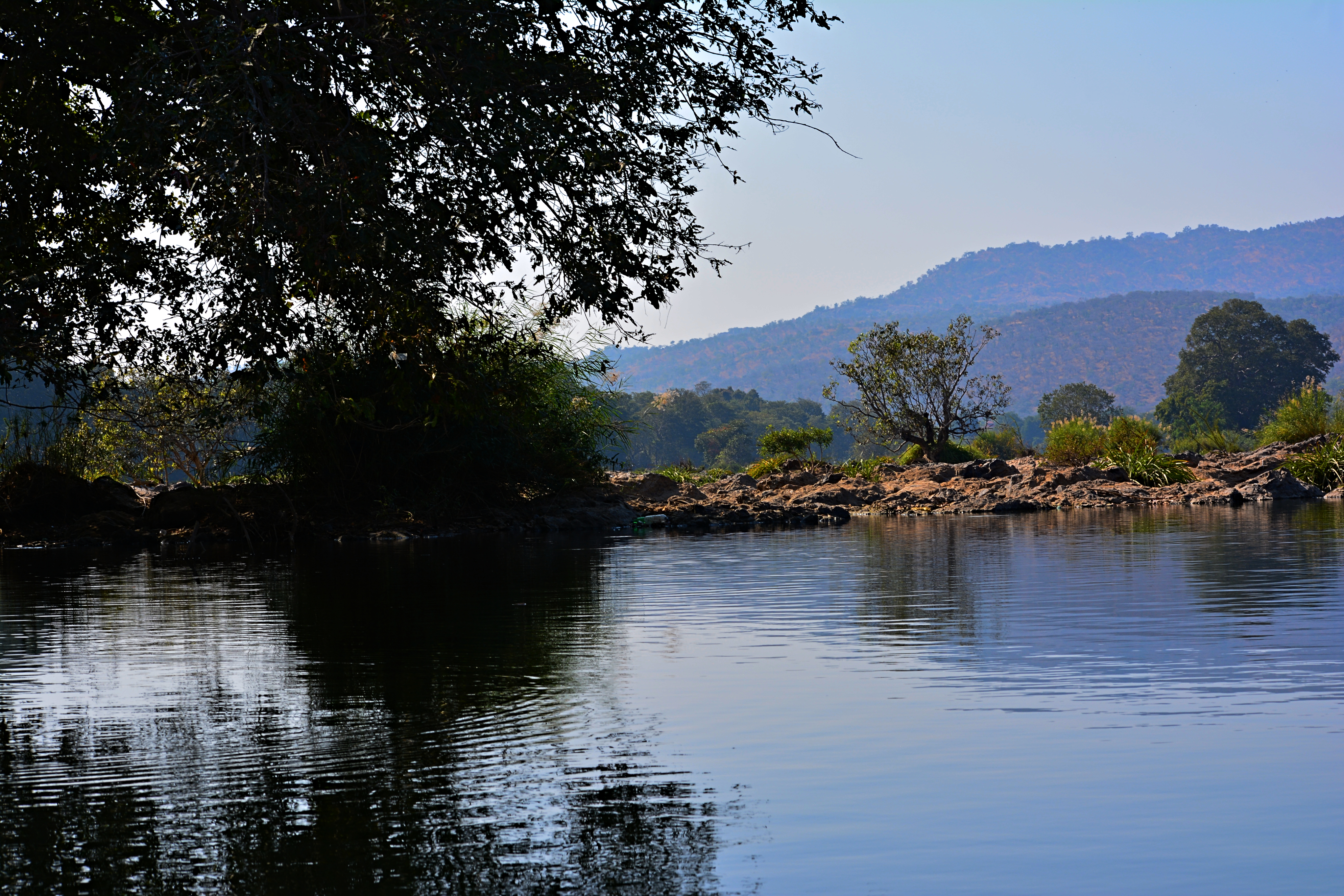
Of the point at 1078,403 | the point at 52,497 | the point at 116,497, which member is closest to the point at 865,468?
the point at 116,497

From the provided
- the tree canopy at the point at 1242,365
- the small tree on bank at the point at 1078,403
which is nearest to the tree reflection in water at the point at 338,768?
the tree canopy at the point at 1242,365

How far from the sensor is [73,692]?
6.79 m

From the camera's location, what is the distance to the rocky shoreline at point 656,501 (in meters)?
20.8

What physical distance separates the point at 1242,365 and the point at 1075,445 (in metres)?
84.6

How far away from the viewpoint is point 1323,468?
28469 millimetres

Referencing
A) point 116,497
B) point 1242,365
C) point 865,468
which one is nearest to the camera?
point 116,497

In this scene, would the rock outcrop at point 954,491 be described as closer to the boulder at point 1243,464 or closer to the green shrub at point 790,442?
the boulder at point 1243,464

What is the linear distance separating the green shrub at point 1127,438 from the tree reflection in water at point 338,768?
27.0 metres

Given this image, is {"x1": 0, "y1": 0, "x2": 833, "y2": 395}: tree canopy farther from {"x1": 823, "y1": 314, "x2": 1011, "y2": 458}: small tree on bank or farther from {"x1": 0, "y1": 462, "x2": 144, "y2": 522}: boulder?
{"x1": 823, "y1": 314, "x2": 1011, "y2": 458}: small tree on bank

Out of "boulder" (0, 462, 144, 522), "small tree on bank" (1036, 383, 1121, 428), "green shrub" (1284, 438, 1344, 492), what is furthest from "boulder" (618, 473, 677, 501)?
"small tree on bank" (1036, 383, 1121, 428)

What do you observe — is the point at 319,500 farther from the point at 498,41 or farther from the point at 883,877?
the point at 883,877

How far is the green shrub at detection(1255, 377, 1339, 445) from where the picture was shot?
32125 millimetres

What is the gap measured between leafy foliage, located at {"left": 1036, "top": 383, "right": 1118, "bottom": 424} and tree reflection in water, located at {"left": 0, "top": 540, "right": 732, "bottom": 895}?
10683 cm

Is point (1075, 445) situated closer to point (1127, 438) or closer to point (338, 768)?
point (1127, 438)
